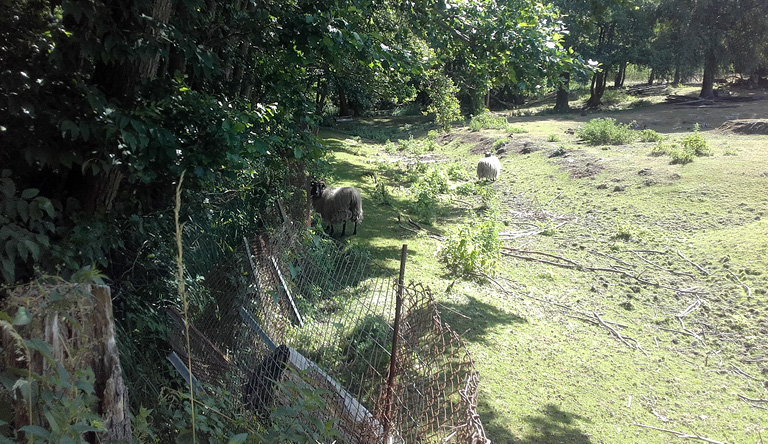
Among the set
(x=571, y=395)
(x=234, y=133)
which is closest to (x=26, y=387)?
(x=234, y=133)

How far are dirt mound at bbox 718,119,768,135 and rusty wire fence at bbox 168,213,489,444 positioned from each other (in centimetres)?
1519

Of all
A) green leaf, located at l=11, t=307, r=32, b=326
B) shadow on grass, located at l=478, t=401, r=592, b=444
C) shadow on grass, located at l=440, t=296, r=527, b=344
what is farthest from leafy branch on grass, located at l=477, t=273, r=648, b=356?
green leaf, located at l=11, t=307, r=32, b=326

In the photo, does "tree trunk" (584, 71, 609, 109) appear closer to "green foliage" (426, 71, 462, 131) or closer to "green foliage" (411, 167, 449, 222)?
"green foliage" (411, 167, 449, 222)

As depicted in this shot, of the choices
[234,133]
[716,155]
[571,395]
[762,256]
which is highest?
[234,133]

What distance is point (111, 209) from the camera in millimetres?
3936

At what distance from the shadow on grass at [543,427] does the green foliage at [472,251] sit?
3397mm

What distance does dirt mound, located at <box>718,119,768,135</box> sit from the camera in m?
15.7

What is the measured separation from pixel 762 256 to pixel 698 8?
2219cm

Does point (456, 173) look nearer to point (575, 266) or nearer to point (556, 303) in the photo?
point (575, 266)

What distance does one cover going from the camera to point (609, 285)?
25.8ft

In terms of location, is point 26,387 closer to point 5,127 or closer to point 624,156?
point 5,127

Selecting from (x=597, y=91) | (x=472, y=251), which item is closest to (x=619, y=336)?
(x=472, y=251)

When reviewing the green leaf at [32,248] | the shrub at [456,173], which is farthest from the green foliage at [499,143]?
the green leaf at [32,248]

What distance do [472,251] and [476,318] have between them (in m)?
1.70
